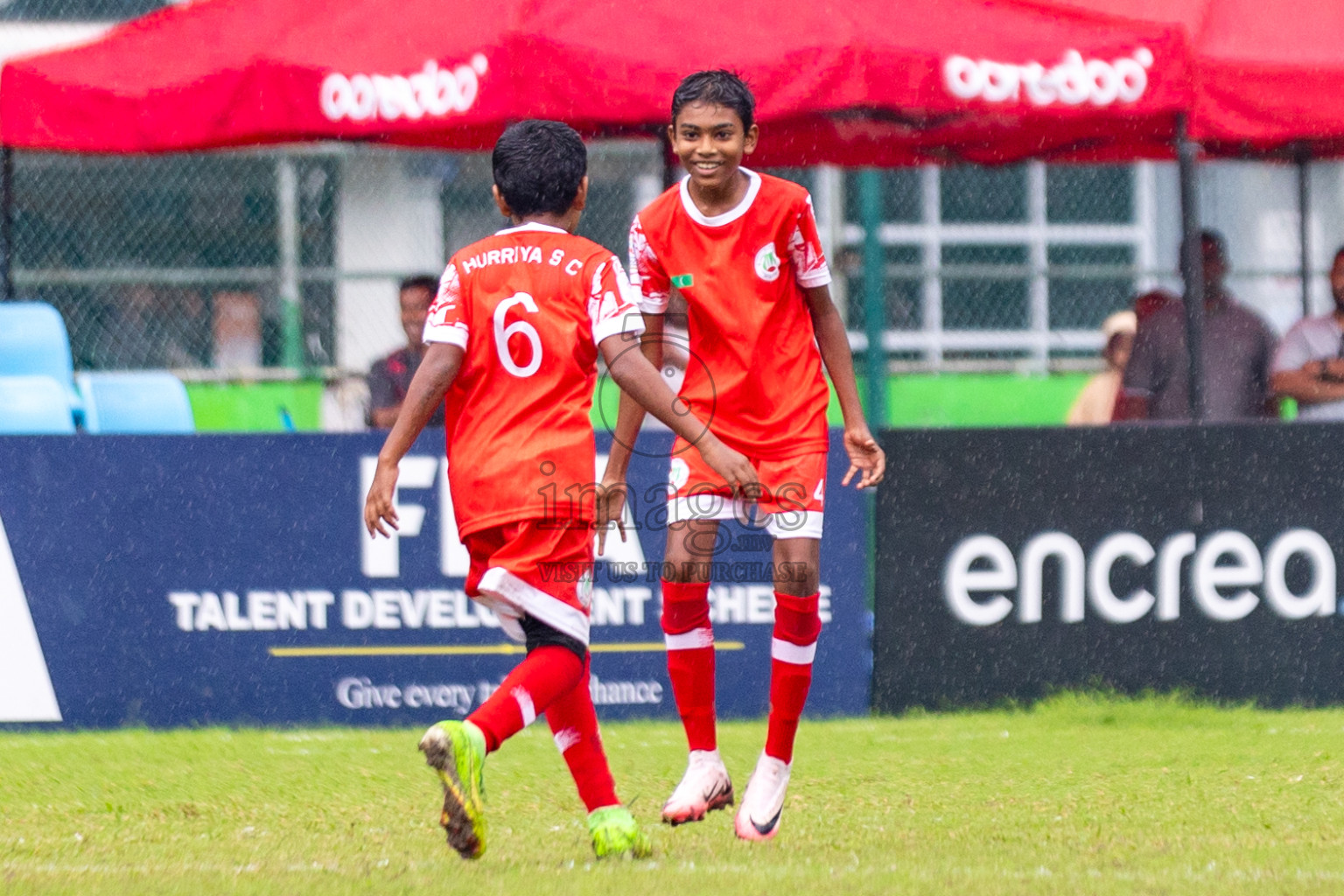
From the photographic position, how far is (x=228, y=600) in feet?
24.1

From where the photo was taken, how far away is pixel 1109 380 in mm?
10820

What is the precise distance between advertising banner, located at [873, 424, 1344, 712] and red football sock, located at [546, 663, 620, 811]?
10.7 feet

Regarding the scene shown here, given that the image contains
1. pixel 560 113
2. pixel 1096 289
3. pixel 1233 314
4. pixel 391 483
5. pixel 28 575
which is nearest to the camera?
pixel 391 483

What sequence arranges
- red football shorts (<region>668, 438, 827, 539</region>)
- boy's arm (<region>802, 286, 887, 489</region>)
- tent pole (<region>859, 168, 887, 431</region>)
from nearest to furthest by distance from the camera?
red football shorts (<region>668, 438, 827, 539</region>)
boy's arm (<region>802, 286, 887, 489</region>)
tent pole (<region>859, 168, 887, 431</region>)

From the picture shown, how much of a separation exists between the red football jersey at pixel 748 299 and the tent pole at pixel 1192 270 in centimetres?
368

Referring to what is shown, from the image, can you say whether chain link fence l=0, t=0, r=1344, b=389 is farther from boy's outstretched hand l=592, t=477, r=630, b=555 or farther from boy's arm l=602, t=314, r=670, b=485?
boy's outstretched hand l=592, t=477, r=630, b=555

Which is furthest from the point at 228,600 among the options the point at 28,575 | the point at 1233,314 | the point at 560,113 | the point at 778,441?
the point at 1233,314

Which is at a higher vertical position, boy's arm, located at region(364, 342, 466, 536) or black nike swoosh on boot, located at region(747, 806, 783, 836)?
boy's arm, located at region(364, 342, 466, 536)

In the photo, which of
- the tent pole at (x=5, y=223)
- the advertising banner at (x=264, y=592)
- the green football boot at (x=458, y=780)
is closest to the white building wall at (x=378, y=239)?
the tent pole at (x=5, y=223)

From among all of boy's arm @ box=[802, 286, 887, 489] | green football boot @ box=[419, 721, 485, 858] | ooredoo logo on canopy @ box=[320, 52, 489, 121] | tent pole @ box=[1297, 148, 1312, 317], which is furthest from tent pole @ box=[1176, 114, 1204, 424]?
green football boot @ box=[419, 721, 485, 858]

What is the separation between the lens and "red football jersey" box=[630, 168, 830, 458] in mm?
4922

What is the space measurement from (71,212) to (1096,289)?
6798 millimetres

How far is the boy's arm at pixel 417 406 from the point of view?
4.29 meters

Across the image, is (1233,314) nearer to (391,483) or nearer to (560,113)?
(560,113)
